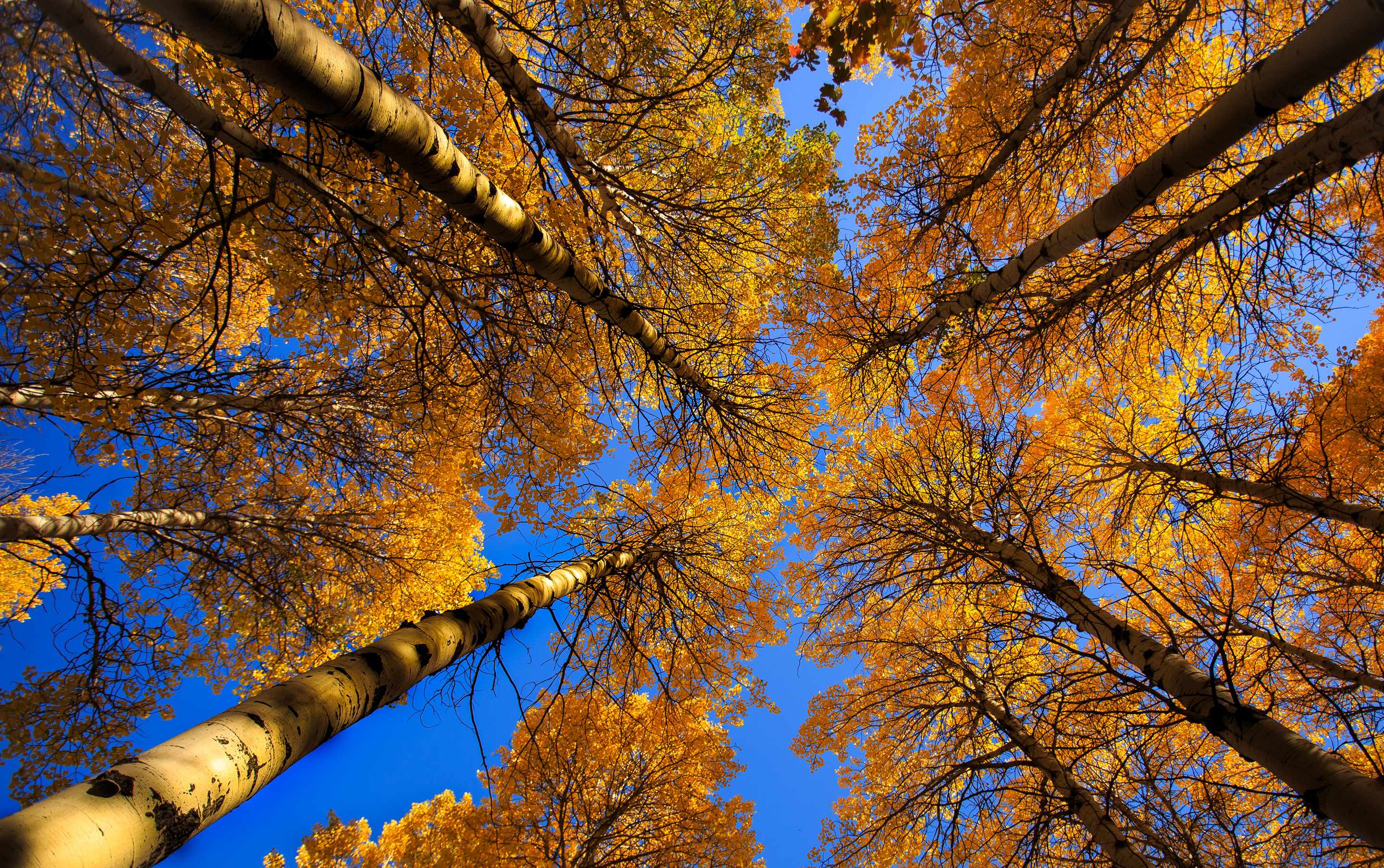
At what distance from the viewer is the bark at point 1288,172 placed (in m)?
2.02

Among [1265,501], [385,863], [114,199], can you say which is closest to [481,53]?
[114,199]

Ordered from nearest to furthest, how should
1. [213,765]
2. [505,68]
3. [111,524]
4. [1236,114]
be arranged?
[213,765] → [1236,114] → [505,68] → [111,524]

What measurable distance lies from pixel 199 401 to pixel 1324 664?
9.92m

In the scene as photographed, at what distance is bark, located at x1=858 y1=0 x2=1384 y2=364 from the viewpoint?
5.49 ft

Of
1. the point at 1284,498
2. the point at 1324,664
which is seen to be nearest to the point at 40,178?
the point at 1284,498

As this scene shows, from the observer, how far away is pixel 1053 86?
3.23 meters

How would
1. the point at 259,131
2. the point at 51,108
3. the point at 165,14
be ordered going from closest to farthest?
the point at 165,14 → the point at 51,108 → the point at 259,131

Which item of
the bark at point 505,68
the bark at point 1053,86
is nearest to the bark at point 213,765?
the bark at point 505,68

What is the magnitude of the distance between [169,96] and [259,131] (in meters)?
1.65

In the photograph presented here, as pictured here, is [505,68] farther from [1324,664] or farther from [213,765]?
[1324,664]

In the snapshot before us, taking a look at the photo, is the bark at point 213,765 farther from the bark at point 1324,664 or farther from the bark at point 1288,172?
the bark at point 1288,172

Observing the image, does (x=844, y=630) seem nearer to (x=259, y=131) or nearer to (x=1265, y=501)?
(x=1265, y=501)

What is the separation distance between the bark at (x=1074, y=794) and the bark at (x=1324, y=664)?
137 centimetres

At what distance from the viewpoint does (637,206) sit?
386cm
